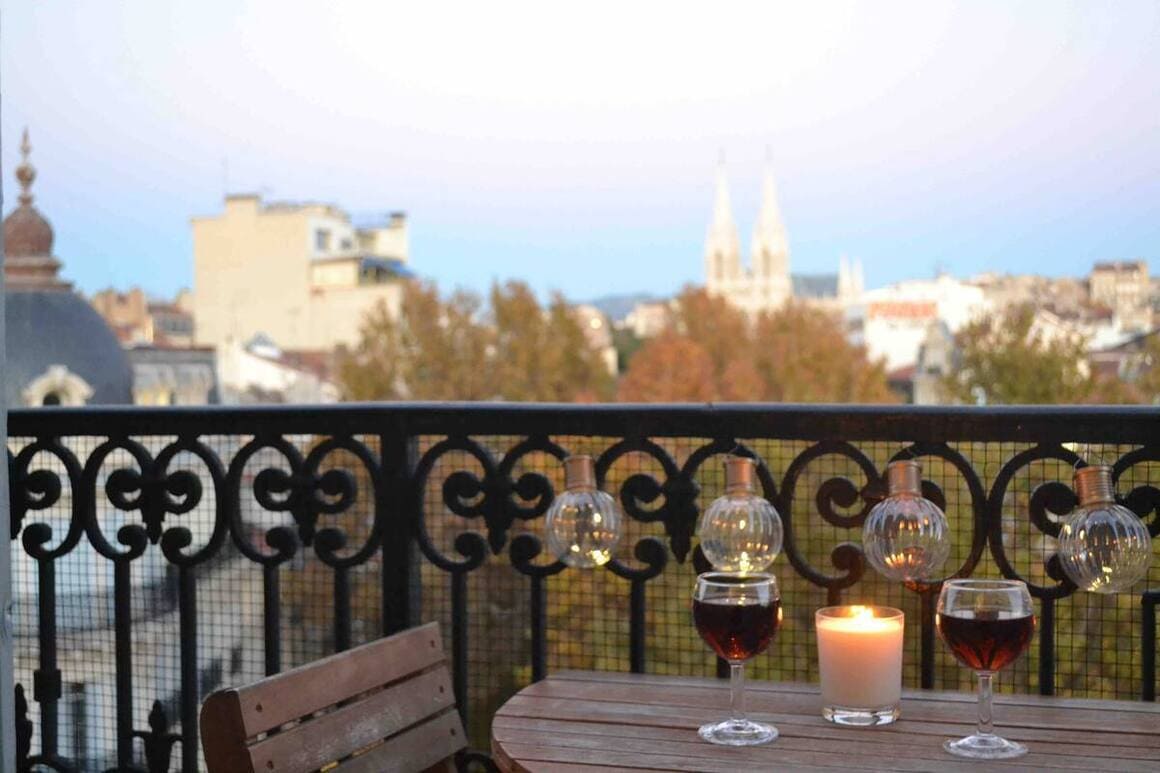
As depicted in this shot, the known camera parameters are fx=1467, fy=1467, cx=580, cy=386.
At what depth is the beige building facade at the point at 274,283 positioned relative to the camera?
2228 inches

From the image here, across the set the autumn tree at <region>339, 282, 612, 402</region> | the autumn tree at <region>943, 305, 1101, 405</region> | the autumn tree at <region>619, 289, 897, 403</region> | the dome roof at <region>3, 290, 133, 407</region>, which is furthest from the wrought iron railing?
the autumn tree at <region>339, 282, 612, 402</region>

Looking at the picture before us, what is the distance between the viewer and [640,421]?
87.2 inches

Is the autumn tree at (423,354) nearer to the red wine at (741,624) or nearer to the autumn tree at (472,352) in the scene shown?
the autumn tree at (472,352)

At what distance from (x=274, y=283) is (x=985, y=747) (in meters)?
57.6

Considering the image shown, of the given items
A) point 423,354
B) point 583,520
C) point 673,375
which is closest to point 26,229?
point 423,354

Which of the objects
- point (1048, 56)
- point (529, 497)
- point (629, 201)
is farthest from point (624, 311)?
point (529, 497)

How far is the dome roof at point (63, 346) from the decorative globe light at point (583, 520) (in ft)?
101

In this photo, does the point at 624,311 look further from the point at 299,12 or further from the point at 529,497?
the point at 529,497

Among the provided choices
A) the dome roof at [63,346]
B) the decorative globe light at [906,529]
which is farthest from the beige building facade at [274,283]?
the decorative globe light at [906,529]

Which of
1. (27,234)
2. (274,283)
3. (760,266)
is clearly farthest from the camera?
(760,266)

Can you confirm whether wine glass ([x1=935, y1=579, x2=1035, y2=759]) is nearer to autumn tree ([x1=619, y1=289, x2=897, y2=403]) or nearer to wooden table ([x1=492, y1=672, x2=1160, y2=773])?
wooden table ([x1=492, y1=672, x2=1160, y2=773])

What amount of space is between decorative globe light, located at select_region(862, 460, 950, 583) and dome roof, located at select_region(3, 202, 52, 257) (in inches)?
1439

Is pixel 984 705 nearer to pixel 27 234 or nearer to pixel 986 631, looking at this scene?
pixel 986 631

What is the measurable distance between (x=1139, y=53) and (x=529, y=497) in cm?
5382
